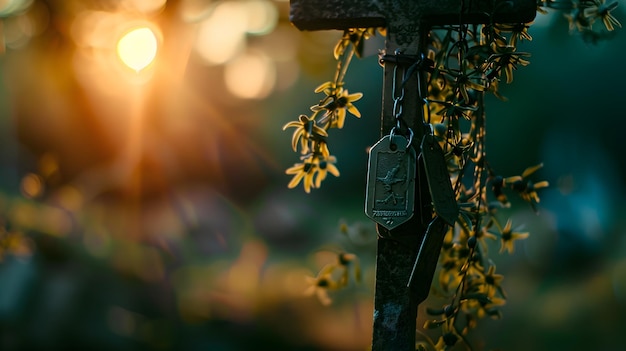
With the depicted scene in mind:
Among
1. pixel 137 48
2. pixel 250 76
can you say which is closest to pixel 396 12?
pixel 137 48

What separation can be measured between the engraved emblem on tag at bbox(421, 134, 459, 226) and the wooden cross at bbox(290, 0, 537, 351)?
1.2 inches

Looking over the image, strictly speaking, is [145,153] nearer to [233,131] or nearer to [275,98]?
[233,131]

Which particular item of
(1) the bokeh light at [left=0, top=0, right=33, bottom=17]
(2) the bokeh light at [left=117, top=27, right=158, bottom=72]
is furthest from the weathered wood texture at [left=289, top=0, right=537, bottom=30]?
(1) the bokeh light at [left=0, top=0, right=33, bottom=17]

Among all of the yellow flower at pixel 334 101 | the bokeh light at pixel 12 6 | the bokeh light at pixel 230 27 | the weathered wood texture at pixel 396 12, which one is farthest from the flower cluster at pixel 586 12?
the bokeh light at pixel 12 6

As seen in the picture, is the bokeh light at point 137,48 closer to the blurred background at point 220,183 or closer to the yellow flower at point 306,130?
the blurred background at point 220,183

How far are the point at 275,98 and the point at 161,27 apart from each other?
101 cm

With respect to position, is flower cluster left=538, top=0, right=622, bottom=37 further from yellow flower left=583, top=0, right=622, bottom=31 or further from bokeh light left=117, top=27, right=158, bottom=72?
bokeh light left=117, top=27, right=158, bottom=72

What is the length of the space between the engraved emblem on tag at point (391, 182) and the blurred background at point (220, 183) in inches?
113

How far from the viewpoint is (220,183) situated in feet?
18.2

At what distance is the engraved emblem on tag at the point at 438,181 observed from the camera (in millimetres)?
1146

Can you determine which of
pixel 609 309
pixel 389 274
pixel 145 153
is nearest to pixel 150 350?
pixel 145 153

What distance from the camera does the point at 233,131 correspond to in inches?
212

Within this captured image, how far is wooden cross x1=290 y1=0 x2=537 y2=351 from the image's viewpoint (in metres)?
1.20

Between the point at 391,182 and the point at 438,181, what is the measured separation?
80 mm
